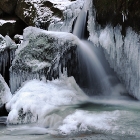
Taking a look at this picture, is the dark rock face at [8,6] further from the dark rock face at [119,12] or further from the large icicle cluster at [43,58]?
the dark rock face at [119,12]

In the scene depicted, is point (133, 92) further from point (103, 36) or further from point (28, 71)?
point (28, 71)

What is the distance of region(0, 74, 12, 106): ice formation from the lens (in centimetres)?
630

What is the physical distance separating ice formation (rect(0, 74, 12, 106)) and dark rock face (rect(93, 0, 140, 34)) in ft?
9.05

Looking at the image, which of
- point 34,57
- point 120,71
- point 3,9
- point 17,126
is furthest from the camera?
point 3,9

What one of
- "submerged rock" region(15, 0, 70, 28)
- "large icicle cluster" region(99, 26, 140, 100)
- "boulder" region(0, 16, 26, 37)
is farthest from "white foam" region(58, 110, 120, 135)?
"boulder" region(0, 16, 26, 37)

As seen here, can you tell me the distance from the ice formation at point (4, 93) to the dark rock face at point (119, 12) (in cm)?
276

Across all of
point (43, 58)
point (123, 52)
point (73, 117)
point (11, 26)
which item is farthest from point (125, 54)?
point (11, 26)

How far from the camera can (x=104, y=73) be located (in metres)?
7.01

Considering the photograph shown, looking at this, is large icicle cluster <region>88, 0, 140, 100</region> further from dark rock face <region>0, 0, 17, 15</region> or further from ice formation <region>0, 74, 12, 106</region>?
dark rock face <region>0, 0, 17, 15</region>

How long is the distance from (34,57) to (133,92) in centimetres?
254

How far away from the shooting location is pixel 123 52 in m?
6.22

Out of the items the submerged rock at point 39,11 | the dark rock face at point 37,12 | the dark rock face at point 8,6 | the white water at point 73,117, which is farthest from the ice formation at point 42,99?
the dark rock face at point 8,6

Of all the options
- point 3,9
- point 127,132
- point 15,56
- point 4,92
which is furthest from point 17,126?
point 3,9

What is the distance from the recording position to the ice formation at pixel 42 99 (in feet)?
17.1
